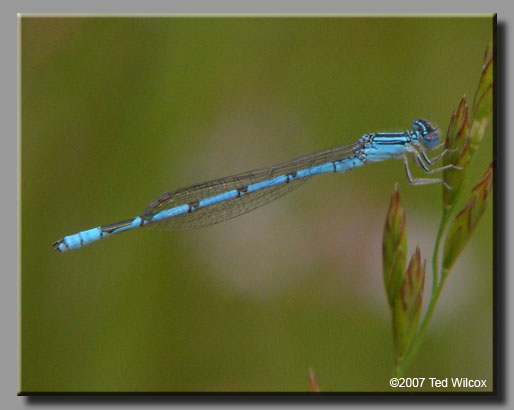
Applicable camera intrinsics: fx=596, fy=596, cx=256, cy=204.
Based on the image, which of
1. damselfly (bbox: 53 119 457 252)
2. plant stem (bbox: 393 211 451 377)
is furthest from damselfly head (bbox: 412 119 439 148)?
plant stem (bbox: 393 211 451 377)

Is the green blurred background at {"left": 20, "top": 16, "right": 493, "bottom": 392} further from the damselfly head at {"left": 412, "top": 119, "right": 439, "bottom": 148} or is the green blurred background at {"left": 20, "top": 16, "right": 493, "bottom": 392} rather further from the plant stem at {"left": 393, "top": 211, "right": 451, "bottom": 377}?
the plant stem at {"left": 393, "top": 211, "right": 451, "bottom": 377}

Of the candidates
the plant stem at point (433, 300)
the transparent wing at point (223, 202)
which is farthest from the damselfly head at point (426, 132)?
the plant stem at point (433, 300)

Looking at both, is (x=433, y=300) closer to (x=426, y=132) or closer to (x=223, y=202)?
(x=426, y=132)

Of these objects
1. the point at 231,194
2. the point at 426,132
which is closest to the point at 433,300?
the point at 426,132

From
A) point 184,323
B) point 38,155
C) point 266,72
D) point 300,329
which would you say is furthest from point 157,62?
point 300,329

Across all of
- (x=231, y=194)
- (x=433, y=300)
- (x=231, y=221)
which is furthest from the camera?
(x=231, y=221)

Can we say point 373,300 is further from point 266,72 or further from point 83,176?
point 83,176

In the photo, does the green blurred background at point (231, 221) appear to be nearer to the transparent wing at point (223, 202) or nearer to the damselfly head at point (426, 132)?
the transparent wing at point (223, 202)
